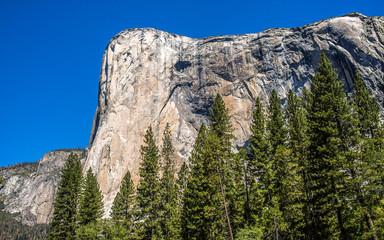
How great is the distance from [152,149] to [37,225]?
623ft

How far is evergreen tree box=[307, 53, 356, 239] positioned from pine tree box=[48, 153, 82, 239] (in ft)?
99.2

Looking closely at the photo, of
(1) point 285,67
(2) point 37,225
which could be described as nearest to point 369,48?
(1) point 285,67

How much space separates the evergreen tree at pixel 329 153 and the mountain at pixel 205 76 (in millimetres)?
63329

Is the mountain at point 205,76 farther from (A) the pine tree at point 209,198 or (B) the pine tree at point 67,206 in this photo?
(A) the pine tree at point 209,198

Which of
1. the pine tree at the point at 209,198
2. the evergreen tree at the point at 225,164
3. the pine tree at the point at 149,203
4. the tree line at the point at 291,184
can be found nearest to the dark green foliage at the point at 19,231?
the tree line at the point at 291,184

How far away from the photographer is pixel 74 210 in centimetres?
3859

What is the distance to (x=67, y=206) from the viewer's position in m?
37.7

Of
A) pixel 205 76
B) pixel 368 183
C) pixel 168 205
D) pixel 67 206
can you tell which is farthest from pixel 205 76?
pixel 368 183

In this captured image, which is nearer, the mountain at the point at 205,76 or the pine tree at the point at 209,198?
the pine tree at the point at 209,198

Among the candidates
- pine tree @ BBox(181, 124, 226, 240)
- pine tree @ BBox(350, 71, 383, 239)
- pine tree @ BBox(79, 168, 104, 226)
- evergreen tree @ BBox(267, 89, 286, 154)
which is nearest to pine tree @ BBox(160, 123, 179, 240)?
pine tree @ BBox(181, 124, 226, 240)

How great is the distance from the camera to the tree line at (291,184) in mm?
20734

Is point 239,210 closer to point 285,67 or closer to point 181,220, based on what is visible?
point 181,220

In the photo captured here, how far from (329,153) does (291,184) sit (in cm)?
468

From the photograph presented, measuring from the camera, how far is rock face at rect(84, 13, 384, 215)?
3246 inches
